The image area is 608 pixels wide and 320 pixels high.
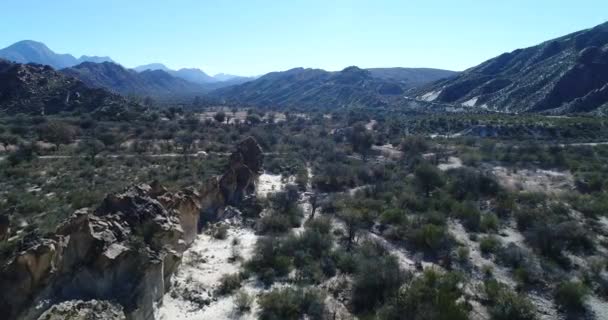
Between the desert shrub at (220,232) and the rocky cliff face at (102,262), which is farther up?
the rocky cliff face at (102,262)

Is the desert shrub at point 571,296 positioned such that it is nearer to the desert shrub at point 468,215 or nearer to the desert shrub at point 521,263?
the desert shrub at point 521,263

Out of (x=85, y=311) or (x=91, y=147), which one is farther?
(x=91, y=147)

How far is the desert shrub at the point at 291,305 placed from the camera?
13773mm

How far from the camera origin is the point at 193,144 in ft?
151

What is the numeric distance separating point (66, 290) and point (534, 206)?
24938 mm

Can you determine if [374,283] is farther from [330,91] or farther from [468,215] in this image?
[330,91]

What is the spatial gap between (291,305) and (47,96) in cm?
6630

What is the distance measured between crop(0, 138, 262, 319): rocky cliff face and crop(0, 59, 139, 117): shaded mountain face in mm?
52345

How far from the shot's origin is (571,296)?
14969 mm

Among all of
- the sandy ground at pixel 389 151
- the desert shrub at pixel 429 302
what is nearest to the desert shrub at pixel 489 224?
the desert shrub at pixel 429 302

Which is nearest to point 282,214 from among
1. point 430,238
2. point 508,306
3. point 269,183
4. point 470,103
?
point 430,238

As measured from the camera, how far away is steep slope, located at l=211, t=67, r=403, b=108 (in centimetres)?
14000

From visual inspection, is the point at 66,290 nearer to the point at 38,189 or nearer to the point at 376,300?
the point at 376,300

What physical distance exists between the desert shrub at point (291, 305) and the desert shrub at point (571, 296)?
873 centimetres
